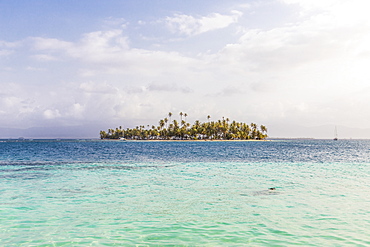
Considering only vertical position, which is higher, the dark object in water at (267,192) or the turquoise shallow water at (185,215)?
the turquoise shallow water at (185,215)

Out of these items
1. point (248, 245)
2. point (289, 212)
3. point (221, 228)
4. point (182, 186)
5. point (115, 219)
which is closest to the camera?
point (248, 245)

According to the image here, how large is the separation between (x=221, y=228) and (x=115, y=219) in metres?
4.31

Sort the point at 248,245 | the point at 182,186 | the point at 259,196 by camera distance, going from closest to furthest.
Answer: the point at 248,245
the point at 259,196
the point at 182,186

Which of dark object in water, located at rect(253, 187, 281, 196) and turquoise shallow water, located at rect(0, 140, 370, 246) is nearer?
turquoise shallow water, located at rect(0, 140, 370, 246)

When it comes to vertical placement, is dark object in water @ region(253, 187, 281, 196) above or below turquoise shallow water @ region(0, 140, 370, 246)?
below

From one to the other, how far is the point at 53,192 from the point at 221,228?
11.9m

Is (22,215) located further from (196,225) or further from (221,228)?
(221,228)

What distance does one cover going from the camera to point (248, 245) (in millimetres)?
9250

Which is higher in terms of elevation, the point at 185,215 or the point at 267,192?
the point at 185,215

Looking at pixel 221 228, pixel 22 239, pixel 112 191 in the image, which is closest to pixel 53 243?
pixel 22 239

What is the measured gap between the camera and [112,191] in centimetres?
1855

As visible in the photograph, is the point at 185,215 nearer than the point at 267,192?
Yes

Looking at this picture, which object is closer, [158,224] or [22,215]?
[158,224]

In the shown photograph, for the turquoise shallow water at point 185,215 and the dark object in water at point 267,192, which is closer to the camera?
the turquoise shallow water at point 185,215
